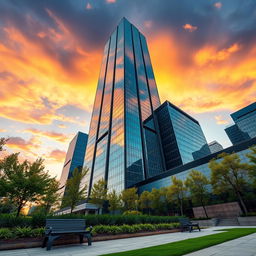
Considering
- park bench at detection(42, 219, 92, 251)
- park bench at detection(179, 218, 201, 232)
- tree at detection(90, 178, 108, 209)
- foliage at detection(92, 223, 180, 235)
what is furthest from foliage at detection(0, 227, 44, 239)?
tree at detection(90, 178, 108, 209)

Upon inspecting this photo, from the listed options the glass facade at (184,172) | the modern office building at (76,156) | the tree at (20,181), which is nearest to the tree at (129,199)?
the glass facade at (184,172)

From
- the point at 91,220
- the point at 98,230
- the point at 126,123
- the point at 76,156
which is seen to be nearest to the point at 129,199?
the point at 91,220

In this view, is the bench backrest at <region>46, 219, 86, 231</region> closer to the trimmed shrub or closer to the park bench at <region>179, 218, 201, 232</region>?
the trimmed shrub

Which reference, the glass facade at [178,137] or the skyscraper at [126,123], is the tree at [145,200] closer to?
the skyscraper at [126,123]

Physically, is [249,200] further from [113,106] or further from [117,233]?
[113,106]

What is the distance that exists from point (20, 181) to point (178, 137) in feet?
223

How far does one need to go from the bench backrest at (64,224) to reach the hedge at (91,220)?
1.17 metres

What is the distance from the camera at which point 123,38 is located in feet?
319

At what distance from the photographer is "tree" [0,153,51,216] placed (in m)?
14.8

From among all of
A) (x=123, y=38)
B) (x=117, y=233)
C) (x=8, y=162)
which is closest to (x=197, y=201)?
(x=117, y=233)

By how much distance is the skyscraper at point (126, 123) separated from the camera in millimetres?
53844

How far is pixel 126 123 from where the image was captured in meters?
60.8

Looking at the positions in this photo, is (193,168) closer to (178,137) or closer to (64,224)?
(178,137)

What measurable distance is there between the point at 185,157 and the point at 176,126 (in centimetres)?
1688
